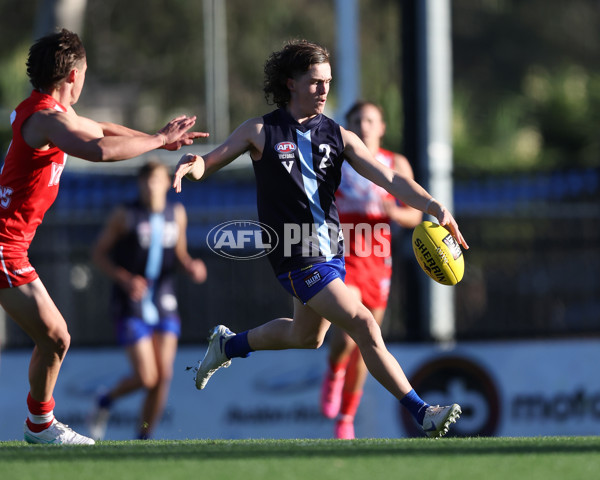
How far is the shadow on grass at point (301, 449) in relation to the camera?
18.4ft

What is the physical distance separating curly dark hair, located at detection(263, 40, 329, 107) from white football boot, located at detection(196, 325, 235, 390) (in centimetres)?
148

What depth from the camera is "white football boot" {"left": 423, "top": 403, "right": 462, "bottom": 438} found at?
19.9 feet

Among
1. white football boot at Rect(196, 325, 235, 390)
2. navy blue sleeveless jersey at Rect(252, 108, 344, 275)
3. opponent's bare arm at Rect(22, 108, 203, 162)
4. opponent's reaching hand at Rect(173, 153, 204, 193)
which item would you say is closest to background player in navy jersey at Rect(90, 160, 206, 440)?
white football boot at Rect(196, 325, 235, 390)

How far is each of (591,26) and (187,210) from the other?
119ft

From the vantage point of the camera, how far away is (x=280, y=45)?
4253cm

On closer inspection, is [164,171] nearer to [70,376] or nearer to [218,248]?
[218,248]

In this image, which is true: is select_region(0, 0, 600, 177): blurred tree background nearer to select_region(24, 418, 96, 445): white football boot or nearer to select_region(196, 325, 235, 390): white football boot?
select_region(196, 325, 235, 390): white football boot

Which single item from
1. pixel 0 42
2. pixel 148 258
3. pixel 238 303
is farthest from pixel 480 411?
pixel 0 42

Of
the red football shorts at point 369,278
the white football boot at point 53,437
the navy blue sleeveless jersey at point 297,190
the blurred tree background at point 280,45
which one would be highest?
the blurred tree background at point 280,45

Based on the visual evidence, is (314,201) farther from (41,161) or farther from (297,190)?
(41,161)

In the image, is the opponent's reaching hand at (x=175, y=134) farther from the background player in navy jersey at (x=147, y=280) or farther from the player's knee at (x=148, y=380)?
the player's knee at (x=148, y=380)

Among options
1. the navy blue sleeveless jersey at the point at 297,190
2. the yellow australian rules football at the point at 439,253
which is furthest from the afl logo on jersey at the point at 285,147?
the yellow australian rules football at the point at 439,253

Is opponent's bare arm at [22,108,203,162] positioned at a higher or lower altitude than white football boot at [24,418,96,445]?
higher

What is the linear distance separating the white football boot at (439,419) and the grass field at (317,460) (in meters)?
0.08
